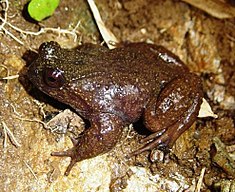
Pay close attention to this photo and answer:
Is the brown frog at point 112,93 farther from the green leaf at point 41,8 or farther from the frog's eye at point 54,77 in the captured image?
the green leaf at point 41,8

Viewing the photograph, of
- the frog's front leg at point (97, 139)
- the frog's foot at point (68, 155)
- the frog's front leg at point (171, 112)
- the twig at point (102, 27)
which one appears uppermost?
the twig at point (102, 27)

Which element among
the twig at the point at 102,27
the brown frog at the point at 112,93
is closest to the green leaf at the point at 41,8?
the brown frog at the point at 112,93

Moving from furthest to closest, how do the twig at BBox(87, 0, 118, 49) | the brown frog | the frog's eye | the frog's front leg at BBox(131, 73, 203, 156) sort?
the twig at BBox(87, 0, 118, 49) < the frog's front leg at BBox(131, 73, 203, 156) < the brown frog < the frog's eye

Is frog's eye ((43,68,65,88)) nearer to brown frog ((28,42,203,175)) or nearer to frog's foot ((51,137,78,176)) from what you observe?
brown frog ((28,42,203,175))

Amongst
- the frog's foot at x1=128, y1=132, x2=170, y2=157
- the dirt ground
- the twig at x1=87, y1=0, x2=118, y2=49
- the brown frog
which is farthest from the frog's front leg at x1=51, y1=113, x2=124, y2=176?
the twig at x1=87, y1=0, x2=118, y2=49

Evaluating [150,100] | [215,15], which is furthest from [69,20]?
[215,15]

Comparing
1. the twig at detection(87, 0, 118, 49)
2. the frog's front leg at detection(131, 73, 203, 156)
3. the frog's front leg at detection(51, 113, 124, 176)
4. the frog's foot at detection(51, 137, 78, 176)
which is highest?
the twig at detection(87, 0, 118, 49)
